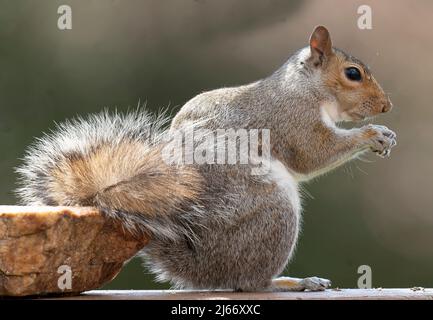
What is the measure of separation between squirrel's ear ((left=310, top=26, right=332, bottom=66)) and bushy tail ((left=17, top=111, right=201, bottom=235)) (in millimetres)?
661

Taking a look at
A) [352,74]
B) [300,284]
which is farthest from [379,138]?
[300,284]

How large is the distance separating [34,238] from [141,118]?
576mm

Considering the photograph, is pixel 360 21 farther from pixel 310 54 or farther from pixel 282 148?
pixel 282 148

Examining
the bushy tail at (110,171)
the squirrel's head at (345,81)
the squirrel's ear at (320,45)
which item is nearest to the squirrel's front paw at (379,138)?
the squirrel's head at (345,81)

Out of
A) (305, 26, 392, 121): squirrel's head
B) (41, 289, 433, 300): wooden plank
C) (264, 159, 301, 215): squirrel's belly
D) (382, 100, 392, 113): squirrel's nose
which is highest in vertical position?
(305, 26, 392, 121): squirrel's head

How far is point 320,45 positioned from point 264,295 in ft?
3.14

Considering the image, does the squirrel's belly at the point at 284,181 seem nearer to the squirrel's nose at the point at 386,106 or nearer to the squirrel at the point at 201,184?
the squirrel at the point at 201,184

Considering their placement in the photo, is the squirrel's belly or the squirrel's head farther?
the squirrel's head

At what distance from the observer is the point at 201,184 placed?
2.45 meters

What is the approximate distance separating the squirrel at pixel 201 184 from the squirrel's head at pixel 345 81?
4.7 inches

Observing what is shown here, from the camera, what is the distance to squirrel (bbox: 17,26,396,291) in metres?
2.37

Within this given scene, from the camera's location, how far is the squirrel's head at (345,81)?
111 inches

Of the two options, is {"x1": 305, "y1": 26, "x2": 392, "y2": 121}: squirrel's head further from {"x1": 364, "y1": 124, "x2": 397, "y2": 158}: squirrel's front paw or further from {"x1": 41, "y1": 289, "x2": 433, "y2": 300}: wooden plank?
{"x1": 41, "y1": 289, "x2": 433, "y2": 300}: wooden plank

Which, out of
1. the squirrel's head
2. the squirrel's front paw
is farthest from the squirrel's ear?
the squirrel's front paw
